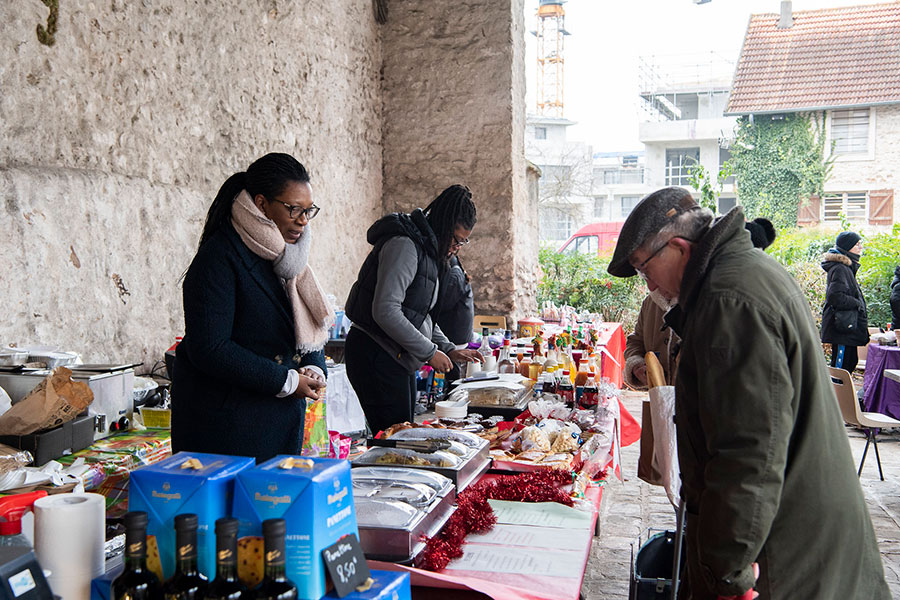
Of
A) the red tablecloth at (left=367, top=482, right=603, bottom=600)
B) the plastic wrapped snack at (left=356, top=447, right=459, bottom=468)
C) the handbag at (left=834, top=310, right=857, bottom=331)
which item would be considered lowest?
the handbag at (left=834, top=310, right=857, bottom=331)

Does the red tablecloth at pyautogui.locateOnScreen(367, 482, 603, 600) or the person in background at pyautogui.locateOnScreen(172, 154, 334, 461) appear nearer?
the red tablecloth at pyautogui.locateOnScreen(367, 482, 603, 600)

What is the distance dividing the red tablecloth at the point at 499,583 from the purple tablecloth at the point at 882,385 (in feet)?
20.4

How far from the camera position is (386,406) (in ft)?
10.7

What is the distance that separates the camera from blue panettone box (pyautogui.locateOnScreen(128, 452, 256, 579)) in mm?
1178

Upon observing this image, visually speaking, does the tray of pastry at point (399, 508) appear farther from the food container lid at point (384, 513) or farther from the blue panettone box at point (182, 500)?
the blue panettone box at point (182, 500)

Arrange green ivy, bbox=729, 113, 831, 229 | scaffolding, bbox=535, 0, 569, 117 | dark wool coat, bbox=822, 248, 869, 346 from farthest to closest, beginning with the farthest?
scaffolding, bbox=535, 0, 569, 117, green ivy, bbox=729, 113, 831, 229, dark wool coat, bbox=822, 248, 869, 346

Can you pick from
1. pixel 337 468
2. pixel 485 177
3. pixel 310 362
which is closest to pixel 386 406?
pixel 310 362

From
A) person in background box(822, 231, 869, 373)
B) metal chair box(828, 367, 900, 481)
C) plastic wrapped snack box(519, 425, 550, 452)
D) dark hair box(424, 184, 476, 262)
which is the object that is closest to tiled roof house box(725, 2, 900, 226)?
person in background box(822, 231, 869, 373)

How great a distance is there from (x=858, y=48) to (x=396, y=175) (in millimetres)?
15064

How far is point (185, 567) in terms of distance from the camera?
111 cm

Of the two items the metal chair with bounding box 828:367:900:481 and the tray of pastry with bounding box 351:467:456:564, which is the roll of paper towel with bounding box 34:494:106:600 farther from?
the metal chair with bounding box 828:367:900:481

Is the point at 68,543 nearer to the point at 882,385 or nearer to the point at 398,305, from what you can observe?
the point at 398,305

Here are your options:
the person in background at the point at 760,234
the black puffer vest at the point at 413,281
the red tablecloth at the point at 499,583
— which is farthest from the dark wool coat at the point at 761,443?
the black puffer vest at the point at 413,281

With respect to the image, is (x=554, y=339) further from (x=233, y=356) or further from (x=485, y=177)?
(x=485, y=177)
